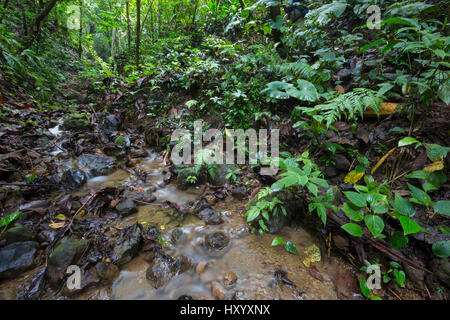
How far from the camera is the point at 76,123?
15.8 feet

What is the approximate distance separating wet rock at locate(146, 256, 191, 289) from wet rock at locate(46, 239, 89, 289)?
68cm

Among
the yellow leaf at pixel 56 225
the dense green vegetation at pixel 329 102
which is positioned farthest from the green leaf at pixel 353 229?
the yellow leaf at pixel 56 225

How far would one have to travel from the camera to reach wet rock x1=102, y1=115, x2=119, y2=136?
16.4ft

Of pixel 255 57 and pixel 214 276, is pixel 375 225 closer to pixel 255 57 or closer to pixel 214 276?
pixel 214 276

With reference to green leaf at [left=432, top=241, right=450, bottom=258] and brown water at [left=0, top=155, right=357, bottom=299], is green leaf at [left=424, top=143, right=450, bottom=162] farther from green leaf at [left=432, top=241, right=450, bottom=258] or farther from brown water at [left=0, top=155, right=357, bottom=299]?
brown water at [left=0, top=155, right=357, bottom=299]

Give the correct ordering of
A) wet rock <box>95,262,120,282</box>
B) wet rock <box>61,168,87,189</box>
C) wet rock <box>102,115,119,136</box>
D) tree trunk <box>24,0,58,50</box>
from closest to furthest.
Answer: wet rock <box>95,262,120,282</box>, wet rock <box>61,168,87,189</box>, wet rock <box>102,115,119,136</box>, tree trunk <box>24,0,58,50</box>

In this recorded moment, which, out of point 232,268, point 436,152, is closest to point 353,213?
point 436,152

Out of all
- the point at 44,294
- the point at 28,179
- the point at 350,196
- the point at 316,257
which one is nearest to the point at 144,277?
the point at 44,294

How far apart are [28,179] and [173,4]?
32.3 ft

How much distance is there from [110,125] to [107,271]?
4.50 m

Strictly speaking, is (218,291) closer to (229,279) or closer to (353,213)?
(229,279)

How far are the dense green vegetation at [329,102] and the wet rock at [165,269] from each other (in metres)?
0.83

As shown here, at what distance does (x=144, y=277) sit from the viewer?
172cm

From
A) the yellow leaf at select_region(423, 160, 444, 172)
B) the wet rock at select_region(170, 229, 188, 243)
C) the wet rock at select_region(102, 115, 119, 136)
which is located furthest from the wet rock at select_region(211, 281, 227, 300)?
the wet rock at select_region(102, 115, 119, 136)
